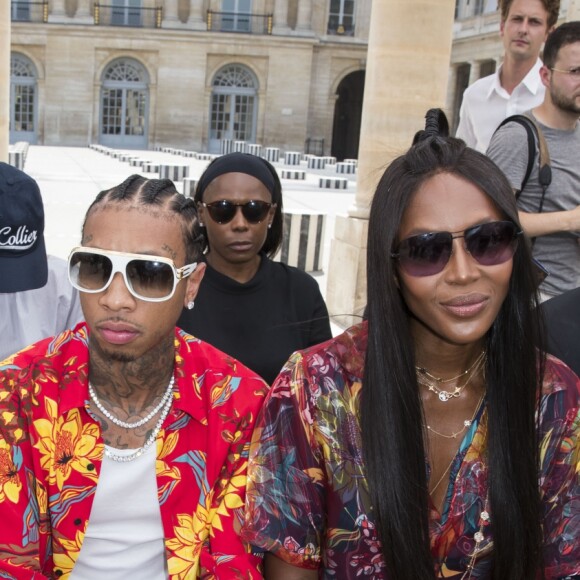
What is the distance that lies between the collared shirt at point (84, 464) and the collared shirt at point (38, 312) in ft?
2.19

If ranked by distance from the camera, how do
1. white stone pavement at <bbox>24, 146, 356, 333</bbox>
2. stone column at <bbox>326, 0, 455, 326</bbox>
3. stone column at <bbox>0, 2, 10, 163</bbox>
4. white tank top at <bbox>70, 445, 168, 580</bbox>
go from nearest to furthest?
white tank top at <bbox>70, 445, 168, 580</bbox>, stone column at <bbox>326, 0, 455, 326</bbox>, stone column at <bbox>0, 2, 10, 163</bbox>, white stone pavement at <bbox>24, 146, 356, 333</bbox>

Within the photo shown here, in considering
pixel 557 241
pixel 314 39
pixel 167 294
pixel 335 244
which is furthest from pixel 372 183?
pixel 314 39

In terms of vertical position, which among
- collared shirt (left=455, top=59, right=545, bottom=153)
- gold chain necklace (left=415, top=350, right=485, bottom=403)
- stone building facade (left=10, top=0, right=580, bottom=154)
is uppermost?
stone building facade (left=10, top=0, right=580, bottom=154)

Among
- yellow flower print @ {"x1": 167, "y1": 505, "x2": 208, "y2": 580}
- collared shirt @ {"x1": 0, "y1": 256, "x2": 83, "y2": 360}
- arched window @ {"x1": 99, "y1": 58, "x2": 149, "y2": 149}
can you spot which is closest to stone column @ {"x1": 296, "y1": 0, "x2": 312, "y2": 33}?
arched window @ {"x1": 99, "y1": 58, "x2": 149, "y2": 149}

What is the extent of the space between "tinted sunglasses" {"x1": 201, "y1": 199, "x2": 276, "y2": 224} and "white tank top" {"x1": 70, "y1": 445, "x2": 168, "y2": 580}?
5.05ft

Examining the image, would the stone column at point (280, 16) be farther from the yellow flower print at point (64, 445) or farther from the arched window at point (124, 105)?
the yellow flower print at point (64, 445)

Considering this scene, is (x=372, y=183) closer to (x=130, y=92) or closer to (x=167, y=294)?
(x=167, y=294)

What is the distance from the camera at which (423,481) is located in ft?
6.29

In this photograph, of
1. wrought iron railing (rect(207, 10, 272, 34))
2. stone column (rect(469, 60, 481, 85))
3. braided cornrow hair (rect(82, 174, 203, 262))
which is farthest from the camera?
wrought iron railing (rect(207, 10, 272, 34))

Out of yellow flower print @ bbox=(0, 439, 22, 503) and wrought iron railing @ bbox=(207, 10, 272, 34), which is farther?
wrought iron railing @ bbox=(207, 10, 272, 34)

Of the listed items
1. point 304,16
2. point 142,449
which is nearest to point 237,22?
point 304,16

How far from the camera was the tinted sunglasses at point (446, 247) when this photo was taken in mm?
1862

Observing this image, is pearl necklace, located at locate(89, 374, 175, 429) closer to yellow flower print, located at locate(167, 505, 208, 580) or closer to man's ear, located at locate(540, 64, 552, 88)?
yellow flower print, located at locate(167, 505, 208, 580)

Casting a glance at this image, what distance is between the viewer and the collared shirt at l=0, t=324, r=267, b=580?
1.92 meters
